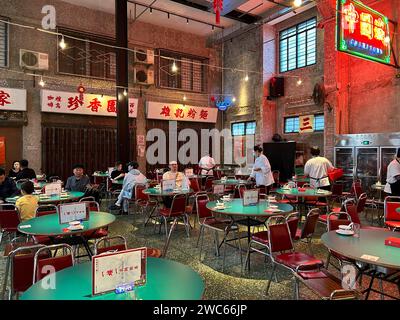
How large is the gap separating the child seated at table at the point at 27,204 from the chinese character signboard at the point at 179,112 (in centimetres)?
798

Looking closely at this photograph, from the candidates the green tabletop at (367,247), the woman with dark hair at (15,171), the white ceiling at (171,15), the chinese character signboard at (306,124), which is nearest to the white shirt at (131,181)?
the woman with dark hair at (15,171)

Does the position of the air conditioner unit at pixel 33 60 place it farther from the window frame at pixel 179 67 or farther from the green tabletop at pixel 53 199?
the green tabletop at pixel 53 199

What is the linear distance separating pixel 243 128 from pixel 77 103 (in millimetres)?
6544

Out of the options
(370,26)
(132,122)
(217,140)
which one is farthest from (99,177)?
(370,26)

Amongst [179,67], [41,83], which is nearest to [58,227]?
[41,83]

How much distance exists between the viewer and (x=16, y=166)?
8.59 m

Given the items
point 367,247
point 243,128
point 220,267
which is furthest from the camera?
point 243,128

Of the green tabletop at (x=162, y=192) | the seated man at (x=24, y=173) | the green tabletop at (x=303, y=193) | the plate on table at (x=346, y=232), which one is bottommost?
the plate on table at (x=346, y=232)

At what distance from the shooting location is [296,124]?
36.2 feet

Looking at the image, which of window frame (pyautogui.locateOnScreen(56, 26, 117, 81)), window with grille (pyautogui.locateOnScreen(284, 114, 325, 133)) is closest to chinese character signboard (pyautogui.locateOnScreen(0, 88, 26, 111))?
window frame (pyautogui.locateOnScreen(56, 26, 117, 81))

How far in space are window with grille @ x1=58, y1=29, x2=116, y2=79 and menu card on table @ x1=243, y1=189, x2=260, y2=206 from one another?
874cm

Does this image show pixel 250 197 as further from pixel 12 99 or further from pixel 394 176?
pixel 12 99

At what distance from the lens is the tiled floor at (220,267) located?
11.3 ft

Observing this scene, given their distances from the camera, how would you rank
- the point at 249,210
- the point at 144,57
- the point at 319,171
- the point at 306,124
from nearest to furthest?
the point at 249,210
the point at 319,171
the point at 306,124
the point at 144,57
